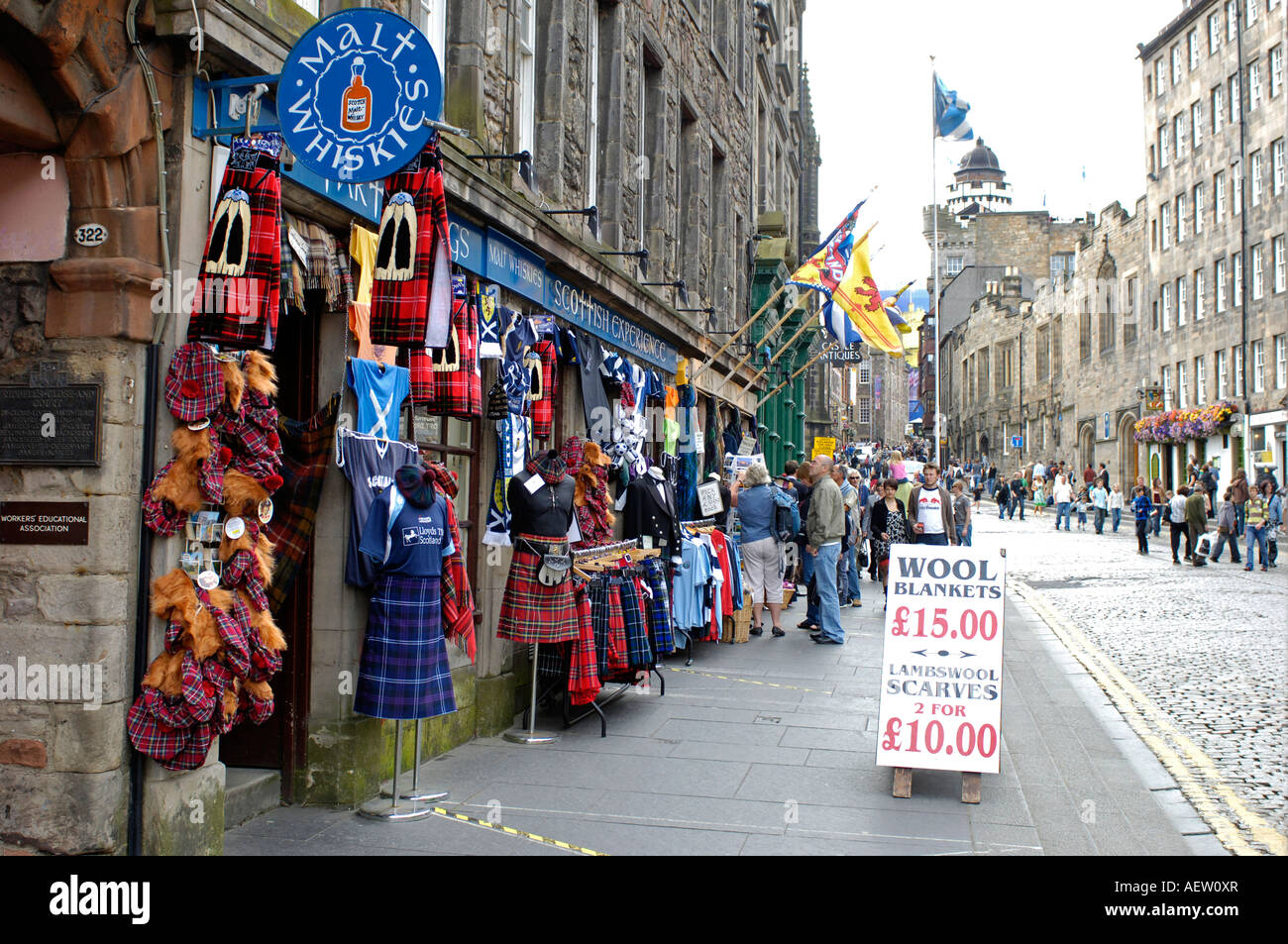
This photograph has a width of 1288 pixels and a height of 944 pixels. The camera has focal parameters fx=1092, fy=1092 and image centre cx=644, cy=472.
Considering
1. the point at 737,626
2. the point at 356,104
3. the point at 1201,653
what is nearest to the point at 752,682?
the point at 737,626

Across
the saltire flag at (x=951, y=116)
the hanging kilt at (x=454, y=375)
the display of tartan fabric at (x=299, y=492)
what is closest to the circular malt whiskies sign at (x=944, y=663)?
the hanging kilt at (x=454, y=375)

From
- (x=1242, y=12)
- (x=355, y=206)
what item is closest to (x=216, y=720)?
(x=355, y=206)

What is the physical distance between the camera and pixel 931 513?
45.4 feet

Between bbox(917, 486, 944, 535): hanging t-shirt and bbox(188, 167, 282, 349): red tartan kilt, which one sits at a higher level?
bbox(188, 167, 282, 349): red tartan kilt

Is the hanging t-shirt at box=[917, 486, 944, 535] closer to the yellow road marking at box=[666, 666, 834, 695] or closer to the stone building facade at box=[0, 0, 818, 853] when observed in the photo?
the yellow road marking at box=[666, 666, 834, 695]

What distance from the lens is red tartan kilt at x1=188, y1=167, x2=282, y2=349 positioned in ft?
15.6

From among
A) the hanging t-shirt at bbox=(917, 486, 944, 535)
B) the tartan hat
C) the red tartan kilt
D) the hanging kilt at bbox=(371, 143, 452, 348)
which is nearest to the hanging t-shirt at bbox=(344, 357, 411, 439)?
the hanging kilt at bbox=(371, 143, 452, 348)

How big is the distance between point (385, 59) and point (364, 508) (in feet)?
8.30

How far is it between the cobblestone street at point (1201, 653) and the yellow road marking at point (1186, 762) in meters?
0.02

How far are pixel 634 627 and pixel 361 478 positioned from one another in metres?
2.93

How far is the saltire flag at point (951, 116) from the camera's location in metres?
33.6

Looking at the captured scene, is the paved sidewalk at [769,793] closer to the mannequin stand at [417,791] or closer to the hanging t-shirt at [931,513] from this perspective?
the mannequin stand at [417,791]

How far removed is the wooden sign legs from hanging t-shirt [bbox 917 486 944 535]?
760 cm

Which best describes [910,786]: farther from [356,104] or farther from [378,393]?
[356,104]
